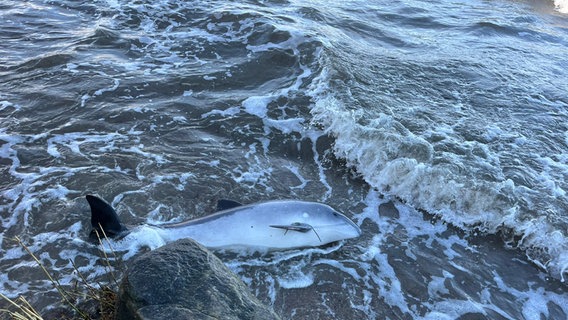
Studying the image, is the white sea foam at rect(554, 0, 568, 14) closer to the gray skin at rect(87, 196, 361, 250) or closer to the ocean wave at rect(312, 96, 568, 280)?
the ocean wave at rect(312, 96, 568, 280)

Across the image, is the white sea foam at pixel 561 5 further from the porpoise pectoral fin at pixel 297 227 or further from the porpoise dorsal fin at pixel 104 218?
the porpoise dorsal fin at pixel 104 218

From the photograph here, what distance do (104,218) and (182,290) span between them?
2165 millimetres

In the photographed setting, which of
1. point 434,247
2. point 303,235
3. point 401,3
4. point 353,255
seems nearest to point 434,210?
point 434,247

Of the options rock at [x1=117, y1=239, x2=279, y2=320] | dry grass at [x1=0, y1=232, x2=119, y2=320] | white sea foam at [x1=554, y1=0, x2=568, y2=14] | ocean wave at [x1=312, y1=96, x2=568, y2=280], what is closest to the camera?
rock at [x1=117, y1=239, x2=279, y2=320]

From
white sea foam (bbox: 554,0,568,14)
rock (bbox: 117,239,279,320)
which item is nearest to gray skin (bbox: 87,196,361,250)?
rock (bbox: 117,239,279,320)

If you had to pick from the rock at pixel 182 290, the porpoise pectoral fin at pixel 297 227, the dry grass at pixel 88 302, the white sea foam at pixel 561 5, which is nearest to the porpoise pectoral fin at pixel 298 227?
the porpoise pectoral fin at pixel 297 227

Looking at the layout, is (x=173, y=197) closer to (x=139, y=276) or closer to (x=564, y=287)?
(x=139, y=276)

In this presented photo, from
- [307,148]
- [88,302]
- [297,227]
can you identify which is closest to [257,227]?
[297,227]

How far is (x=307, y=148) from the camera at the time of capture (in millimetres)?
8000

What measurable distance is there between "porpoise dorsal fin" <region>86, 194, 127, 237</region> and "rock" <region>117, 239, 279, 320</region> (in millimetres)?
1556

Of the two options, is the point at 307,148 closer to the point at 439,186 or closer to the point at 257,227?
the point at 439,186

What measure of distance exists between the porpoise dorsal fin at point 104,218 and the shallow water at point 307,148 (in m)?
0.32

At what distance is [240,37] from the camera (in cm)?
1190

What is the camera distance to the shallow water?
552cm
